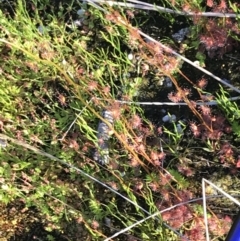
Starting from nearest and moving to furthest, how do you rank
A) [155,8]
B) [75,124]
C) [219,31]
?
1. [219,31]
2. [155,8]
3. [75,124]

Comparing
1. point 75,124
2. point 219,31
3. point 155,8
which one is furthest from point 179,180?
point 155,8

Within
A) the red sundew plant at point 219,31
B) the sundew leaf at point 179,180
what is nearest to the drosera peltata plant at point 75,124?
the sundew leaf at point 179,180

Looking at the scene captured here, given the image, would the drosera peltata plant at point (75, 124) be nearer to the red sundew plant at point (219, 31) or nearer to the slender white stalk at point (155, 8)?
the slender white stalk at point (155, 8)

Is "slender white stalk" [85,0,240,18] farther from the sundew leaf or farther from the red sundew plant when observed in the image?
the sundew leaf

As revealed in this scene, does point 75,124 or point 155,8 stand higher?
point 155,8

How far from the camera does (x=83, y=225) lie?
8.24 ft

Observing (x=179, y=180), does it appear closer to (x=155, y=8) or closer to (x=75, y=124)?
(x=75, y=124)

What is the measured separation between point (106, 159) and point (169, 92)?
0.47 meters

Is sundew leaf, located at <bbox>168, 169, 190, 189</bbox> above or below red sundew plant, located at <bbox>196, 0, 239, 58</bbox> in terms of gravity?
below

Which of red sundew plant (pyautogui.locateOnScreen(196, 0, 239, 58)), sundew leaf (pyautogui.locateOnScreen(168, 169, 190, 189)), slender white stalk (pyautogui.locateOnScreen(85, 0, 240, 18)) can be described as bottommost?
sundew leaf (pyautogui.locateOnScreen(168, 169, 190, 189))

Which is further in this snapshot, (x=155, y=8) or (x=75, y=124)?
(x=75, y=124)

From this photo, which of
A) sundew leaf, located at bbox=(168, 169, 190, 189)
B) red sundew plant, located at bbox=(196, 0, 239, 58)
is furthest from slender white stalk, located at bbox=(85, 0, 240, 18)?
sundew leaf, located at bbox=(168, 169, 190, 189)

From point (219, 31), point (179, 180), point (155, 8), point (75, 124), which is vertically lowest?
point (179, 180)

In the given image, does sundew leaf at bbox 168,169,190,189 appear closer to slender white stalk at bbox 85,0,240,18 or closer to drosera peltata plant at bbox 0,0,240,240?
drosera peltata plant at bbox 0,0,240,240
